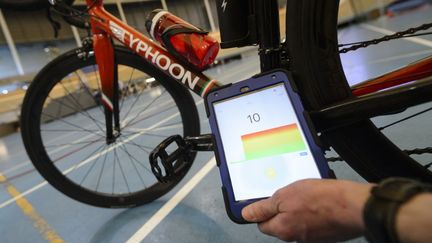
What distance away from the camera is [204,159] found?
1609 mm

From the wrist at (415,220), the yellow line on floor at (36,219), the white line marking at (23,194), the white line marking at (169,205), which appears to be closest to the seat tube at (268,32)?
the wrist at (415,220)

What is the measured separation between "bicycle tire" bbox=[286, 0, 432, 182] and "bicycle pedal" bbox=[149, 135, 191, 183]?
0.35m

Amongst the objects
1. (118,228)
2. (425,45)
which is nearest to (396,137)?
(118,228)

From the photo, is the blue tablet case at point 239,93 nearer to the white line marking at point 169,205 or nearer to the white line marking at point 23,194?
the white line marking at point 169,205

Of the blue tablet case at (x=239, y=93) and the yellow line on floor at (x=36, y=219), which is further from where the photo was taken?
the yellow line on floor at (x=36, y=219)

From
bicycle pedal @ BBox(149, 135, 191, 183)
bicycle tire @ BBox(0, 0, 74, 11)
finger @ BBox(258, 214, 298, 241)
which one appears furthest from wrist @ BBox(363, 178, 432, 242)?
bicycle tire @ BBox(0, 0, 74, 11)

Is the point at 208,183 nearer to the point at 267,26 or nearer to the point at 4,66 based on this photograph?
the point at 267,26

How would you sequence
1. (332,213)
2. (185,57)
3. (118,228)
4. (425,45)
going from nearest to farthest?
(332,213) < (185,57) < (118,228) < (425,45)

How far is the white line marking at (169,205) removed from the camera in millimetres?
1031

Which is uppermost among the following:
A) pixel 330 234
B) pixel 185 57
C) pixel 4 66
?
pixel 185 57

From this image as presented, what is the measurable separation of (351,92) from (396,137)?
77 centimetres

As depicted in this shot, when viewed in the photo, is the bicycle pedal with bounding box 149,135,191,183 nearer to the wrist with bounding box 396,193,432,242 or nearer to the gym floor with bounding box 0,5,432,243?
the gym floor with bounding box 0,5,432,243

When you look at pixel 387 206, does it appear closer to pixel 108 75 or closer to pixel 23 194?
pixel 108 75

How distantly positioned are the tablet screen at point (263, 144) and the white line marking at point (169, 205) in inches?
22.0
